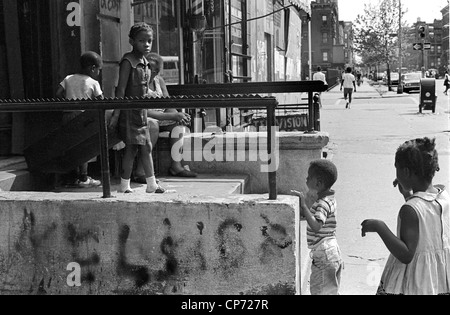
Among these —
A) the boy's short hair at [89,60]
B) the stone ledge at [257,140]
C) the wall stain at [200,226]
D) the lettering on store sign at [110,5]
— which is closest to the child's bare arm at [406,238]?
the wall stain at [200,226]

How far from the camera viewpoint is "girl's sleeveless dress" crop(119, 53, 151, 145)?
541 cm

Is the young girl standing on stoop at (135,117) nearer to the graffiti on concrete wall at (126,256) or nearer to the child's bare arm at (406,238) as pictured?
the graffiti on concrete wall at (126,256)

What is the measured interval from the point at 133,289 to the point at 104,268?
0.24 m

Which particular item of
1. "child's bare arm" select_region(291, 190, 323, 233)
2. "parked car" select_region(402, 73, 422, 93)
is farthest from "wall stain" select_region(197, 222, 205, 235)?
"parked car" select_region(402, 73, 422, 93)

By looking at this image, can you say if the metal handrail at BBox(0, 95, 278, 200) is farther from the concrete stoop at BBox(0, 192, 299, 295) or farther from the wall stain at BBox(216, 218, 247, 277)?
the wall stain at BBox(216, 218, 247, 277)

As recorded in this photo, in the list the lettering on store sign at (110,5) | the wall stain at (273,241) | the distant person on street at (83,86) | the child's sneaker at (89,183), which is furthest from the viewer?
the lettering on store sign at (110,5)

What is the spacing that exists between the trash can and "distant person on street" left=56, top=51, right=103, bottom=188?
18892 millimetres

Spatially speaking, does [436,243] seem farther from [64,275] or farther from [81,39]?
[81,39]

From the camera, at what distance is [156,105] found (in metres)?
4.37

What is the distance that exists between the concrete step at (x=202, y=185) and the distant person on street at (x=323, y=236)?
1.73 meters

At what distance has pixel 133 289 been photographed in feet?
14.5

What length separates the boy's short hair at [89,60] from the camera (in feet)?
19.9
